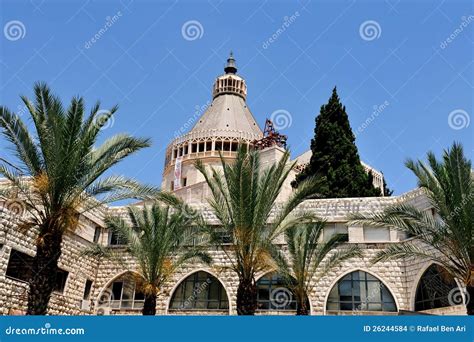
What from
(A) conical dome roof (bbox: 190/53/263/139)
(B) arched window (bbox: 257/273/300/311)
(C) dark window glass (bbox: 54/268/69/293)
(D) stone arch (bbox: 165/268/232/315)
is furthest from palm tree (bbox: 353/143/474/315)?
(A) conical dome roof (bbox: 190/53/263/139)

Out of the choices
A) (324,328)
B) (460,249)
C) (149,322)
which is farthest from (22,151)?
(460,249)

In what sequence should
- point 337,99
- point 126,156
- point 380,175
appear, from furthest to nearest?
1. point 380,175
2. point 337,99
3. point 126,156

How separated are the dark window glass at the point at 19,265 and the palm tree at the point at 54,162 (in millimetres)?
7126

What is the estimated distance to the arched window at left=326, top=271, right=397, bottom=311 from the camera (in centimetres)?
2016

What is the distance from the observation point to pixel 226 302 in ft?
70.9

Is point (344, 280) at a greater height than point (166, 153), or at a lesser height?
lesser

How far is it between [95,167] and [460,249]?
9.50m

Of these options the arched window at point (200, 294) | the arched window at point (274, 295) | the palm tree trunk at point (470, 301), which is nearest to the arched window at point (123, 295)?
the arched window at point (200, 294)

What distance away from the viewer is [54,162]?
36.6 feet

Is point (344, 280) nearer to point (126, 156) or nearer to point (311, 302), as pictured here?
point (311, 302)

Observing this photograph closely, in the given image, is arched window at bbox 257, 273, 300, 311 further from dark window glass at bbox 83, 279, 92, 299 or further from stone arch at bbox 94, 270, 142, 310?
dark window glass at bbox 83, 279, 92, 299

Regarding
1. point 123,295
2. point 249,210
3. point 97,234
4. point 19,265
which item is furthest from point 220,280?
point 249,210

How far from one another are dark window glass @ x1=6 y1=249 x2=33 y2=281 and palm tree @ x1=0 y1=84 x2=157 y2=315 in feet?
23.4

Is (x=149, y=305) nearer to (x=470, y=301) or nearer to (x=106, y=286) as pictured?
(x=106, y=286)
